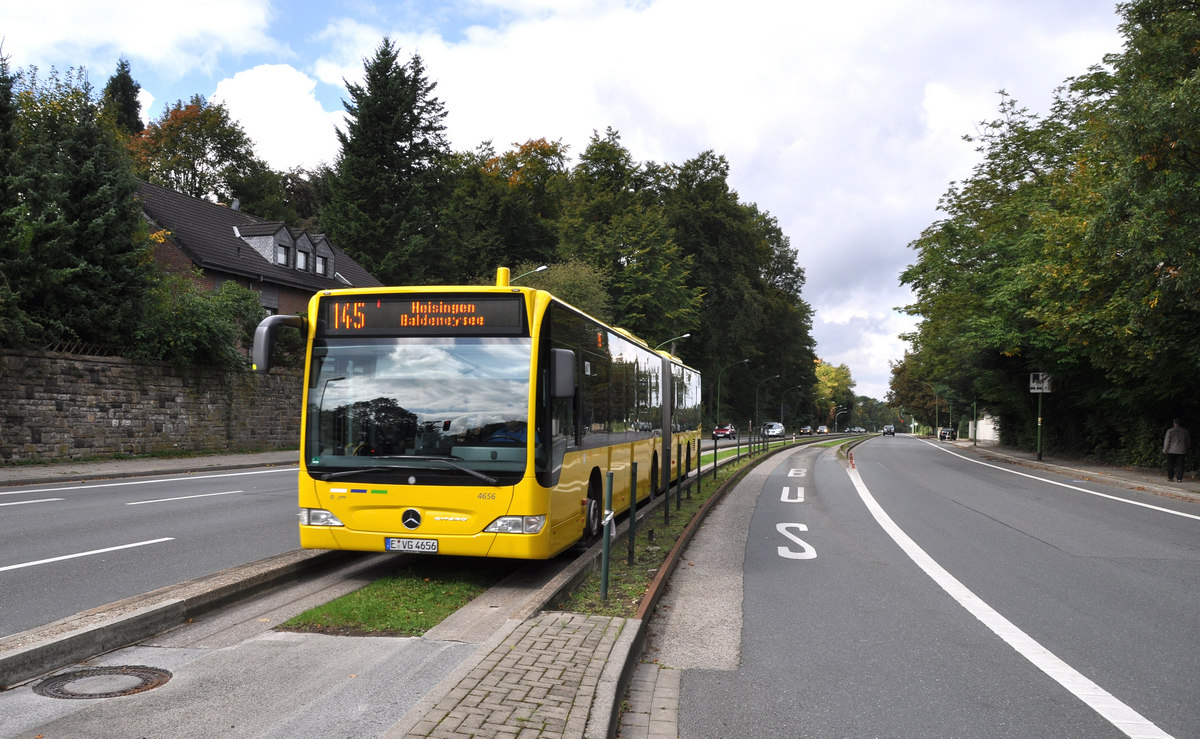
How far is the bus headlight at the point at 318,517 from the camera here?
299 inches

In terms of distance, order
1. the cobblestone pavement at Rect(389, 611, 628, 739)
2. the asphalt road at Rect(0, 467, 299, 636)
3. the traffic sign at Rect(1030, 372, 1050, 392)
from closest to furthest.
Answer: the cobblestone pavement at Rect(389, 611, 628, 739), the asphalt road at Rect(0, 467, 299, 636), the traffic sign at Rect(1030, 372, 1050, 392)

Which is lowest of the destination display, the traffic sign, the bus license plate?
the bus license plate

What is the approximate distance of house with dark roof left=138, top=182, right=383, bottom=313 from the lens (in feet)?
117

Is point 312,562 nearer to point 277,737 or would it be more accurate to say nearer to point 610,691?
point 277,737

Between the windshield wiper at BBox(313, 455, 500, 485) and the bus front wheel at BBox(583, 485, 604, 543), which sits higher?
the windshield wiper at BBox(313, 455, 500, 485)

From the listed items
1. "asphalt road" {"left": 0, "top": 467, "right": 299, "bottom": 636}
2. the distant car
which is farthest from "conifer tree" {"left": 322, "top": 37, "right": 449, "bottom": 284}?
"asphalt road" {"left": 0, "top": 467, "right": 299, "bottom": 636}

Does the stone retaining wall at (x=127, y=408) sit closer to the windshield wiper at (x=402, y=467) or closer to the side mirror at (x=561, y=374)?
the windshield wiper at (x=402, y=467)

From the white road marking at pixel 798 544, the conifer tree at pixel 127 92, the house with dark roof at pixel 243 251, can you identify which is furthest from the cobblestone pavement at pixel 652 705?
the conifer tree at pixel 127 92

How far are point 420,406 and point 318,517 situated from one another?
4.57 ft

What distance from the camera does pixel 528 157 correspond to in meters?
62.0

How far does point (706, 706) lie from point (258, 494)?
515 inches

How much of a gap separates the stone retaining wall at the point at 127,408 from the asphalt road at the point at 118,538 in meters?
4.95

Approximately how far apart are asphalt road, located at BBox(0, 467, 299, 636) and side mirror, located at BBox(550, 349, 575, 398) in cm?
380

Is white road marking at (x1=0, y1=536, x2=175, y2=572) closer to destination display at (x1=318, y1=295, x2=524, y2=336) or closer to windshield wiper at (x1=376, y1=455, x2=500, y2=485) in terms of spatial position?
destination display at (x1=318, y1=295, x2=524, y2=336)
